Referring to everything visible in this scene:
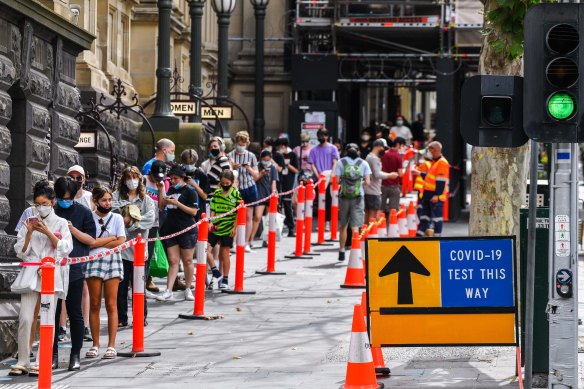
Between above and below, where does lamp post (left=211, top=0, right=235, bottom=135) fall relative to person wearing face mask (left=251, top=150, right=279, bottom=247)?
above

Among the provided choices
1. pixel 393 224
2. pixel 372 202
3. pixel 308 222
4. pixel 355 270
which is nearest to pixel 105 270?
pixel 355 270

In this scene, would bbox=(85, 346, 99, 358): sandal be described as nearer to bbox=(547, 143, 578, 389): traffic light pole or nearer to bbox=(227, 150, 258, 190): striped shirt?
bbox=(547, 143, 578, 389): traffic light pole

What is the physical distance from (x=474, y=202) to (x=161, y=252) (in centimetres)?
376

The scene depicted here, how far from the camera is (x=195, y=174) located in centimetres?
1962

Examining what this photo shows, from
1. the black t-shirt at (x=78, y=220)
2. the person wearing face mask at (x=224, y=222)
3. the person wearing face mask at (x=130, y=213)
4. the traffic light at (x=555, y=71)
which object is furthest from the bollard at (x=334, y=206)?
the traffic light at (x=555, y=71)

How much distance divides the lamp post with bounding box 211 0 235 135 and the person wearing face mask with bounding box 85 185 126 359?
15495mm

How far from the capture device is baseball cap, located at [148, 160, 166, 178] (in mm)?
17641

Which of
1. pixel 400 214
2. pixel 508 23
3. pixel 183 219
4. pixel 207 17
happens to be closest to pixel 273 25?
pixel 207 17

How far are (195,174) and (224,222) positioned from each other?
0.91 m

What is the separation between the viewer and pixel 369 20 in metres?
35.8

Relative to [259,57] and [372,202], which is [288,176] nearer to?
[372,202]

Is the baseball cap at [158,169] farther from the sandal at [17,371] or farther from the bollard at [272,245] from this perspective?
the sandal at [17,371]

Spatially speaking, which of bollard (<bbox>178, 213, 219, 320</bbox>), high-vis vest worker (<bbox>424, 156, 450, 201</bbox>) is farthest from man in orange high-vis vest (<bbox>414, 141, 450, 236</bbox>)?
bollard (<bbox>178, 213, 219, 320</bbox>)

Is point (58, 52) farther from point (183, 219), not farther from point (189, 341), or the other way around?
point (189, 341)
